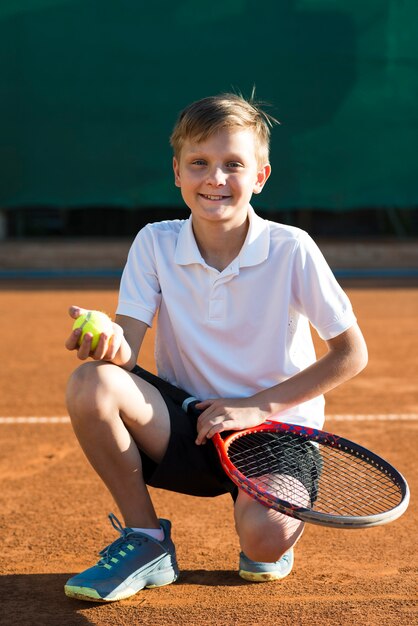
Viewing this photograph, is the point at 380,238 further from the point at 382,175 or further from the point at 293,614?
the point at 293,614

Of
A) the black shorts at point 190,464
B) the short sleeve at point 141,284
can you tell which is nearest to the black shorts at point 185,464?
the black shorts at point 190,464

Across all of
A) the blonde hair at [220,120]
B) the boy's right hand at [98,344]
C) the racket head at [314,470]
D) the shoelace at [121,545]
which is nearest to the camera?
the racket head at [314,470]

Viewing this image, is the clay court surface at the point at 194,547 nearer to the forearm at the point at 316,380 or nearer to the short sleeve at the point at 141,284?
the forearm at the point at 316,380

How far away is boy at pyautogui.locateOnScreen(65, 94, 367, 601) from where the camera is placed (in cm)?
238

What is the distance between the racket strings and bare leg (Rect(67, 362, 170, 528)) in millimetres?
213

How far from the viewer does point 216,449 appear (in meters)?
2.38

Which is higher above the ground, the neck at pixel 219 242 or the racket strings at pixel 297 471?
the neck at pixel 219 242

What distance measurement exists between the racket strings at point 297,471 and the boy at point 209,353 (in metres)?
0.06

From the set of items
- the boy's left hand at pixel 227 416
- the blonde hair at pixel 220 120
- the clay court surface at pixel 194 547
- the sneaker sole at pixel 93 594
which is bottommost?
the clay court surface at pixel 194 547

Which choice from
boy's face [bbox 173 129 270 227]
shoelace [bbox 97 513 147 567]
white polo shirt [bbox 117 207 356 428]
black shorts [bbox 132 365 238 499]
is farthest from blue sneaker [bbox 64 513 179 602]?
Answer: boy's face [bbox 173 129 270 227]

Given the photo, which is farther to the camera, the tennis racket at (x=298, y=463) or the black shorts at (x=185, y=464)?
the black shorts at (x=185, y=464)

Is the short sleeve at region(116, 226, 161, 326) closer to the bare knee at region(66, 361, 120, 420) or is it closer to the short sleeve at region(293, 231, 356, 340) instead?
the bare knee at region(66, 361, 120, 420)

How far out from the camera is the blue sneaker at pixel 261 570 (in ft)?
8.25

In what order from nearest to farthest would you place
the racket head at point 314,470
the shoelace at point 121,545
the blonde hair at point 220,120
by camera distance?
Answer: the racket head at point 314,470 → the shoelace at point 121,545 → the blonde hair at point 220,120
